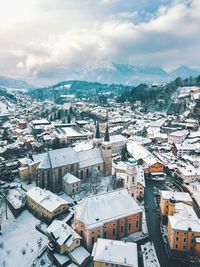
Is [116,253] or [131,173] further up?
[131,173]

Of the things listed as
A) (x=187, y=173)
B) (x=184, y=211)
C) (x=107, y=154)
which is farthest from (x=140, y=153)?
(x=184, y=211)

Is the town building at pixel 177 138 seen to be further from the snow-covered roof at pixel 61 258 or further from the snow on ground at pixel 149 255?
the snow-covered roof at pixel 61 258

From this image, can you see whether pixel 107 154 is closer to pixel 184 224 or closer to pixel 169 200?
pixel 169 200

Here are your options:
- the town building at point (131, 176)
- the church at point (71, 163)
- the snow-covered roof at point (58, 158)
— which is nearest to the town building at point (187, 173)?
the church at point (71, 163)

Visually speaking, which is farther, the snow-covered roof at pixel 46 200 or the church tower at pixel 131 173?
the church tower at pixel 131 173

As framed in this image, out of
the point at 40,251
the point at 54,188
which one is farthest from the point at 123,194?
the point at 54,188

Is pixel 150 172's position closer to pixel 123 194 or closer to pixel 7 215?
pixel 123 194
